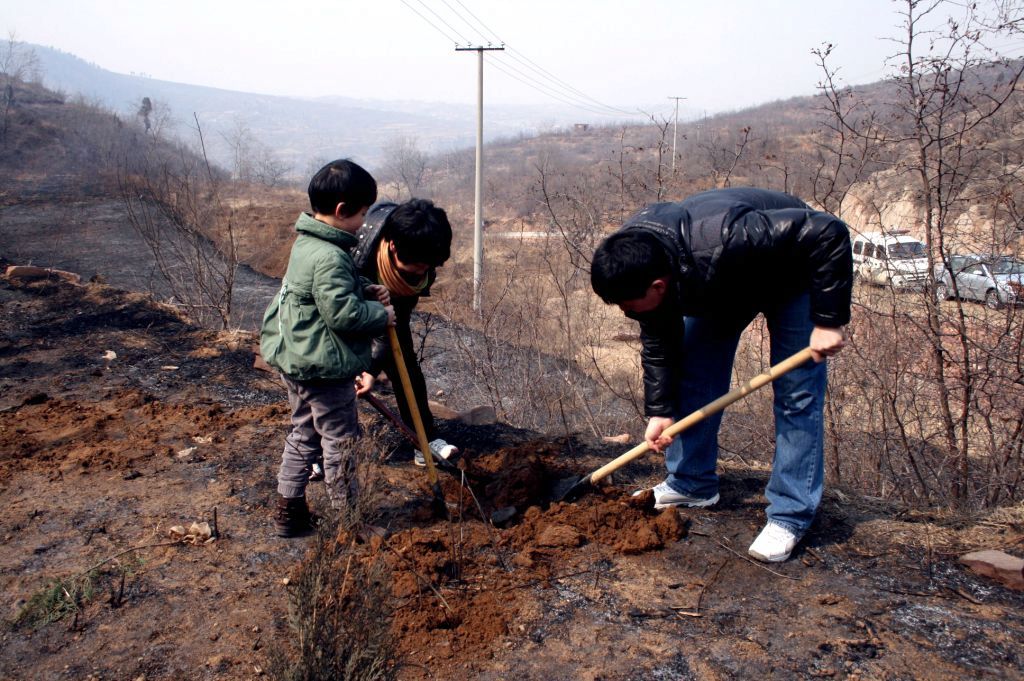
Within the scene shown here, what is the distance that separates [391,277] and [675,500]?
169cm

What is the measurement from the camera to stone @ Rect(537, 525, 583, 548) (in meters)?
2.97

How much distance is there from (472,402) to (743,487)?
5015mm

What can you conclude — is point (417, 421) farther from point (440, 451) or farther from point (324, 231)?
point (324, 231)

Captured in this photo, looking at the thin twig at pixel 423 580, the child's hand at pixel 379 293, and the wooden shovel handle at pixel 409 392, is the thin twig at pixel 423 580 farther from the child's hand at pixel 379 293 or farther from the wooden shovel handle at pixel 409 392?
the child's hand at pixel 379 293

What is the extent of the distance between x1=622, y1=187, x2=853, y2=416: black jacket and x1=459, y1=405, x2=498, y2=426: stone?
2067 mm

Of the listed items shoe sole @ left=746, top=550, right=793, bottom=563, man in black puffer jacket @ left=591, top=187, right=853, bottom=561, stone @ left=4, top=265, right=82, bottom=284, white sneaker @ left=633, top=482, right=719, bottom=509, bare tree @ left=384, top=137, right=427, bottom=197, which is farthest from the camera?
bare tree @ left=384, top=137, right=427, bottom=197

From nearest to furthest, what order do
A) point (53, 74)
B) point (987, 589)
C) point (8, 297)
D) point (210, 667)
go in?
point (210, 667) → point (987, 589) → point (8, 297) → point (53, 74)

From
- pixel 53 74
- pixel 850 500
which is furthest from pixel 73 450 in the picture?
pixel 53 74

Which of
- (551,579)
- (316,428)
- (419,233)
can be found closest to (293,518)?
(316,428)

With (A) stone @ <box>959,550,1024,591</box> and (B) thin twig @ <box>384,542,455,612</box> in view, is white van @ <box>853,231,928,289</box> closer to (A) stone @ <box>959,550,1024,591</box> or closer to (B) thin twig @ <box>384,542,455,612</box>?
(A) stone @ <box>959,550,1024,591</box>

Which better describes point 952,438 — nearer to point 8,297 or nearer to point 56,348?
point 56,348

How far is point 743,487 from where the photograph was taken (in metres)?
3.54

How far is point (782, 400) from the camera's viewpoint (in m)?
2.81

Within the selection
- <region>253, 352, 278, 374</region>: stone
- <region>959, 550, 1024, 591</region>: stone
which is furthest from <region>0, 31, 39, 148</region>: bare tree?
<region>959, 550, 1024, 591</region>: stone
